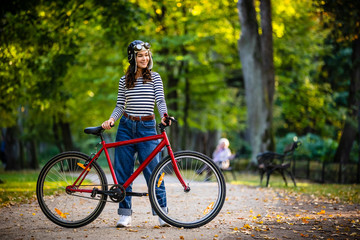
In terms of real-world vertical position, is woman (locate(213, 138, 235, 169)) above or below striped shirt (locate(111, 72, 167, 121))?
below

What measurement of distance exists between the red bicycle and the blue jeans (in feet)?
0.34

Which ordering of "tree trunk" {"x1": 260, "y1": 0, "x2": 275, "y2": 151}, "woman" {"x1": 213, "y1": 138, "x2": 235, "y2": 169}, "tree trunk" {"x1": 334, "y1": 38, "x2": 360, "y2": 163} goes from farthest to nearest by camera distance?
"tree trunk" {"x1": 334, "y1": 38, "x2": 360, "y2": 163}
"tree trunk" {"x1": 260, "y1": 0, "x2": 275, "y2": 151}
"woman" {"x1": 213, "y1": 138, "x2": 235, "y2": 169}

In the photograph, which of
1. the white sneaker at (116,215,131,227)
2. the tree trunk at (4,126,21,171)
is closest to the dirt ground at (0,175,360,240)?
the white sneaker at (116,215,131,227)

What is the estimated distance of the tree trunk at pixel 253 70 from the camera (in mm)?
16359

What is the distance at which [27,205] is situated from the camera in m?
7.00

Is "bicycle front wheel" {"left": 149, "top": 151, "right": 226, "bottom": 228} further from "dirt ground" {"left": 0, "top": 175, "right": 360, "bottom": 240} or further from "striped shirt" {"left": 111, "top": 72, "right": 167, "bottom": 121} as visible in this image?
"striped shirt" {"left": 111, "top": 72, "right": 167, "bottom": 121}

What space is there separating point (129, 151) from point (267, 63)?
12706 millimetres

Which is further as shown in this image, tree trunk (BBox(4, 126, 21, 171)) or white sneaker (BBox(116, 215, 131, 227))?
tree trunk (BBox(4, 126, 21, 171))

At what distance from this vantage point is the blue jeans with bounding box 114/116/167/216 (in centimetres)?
507

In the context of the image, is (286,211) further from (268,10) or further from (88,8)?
(268,10)

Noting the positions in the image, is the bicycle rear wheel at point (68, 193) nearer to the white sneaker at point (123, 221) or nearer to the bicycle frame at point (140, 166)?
the bicycle frame at point (140, 166)

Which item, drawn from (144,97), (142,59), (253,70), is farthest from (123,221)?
(253,70)

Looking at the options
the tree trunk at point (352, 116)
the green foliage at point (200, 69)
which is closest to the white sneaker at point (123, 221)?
the green foliage at point (200, 69)

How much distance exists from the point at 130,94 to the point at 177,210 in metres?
1.44
